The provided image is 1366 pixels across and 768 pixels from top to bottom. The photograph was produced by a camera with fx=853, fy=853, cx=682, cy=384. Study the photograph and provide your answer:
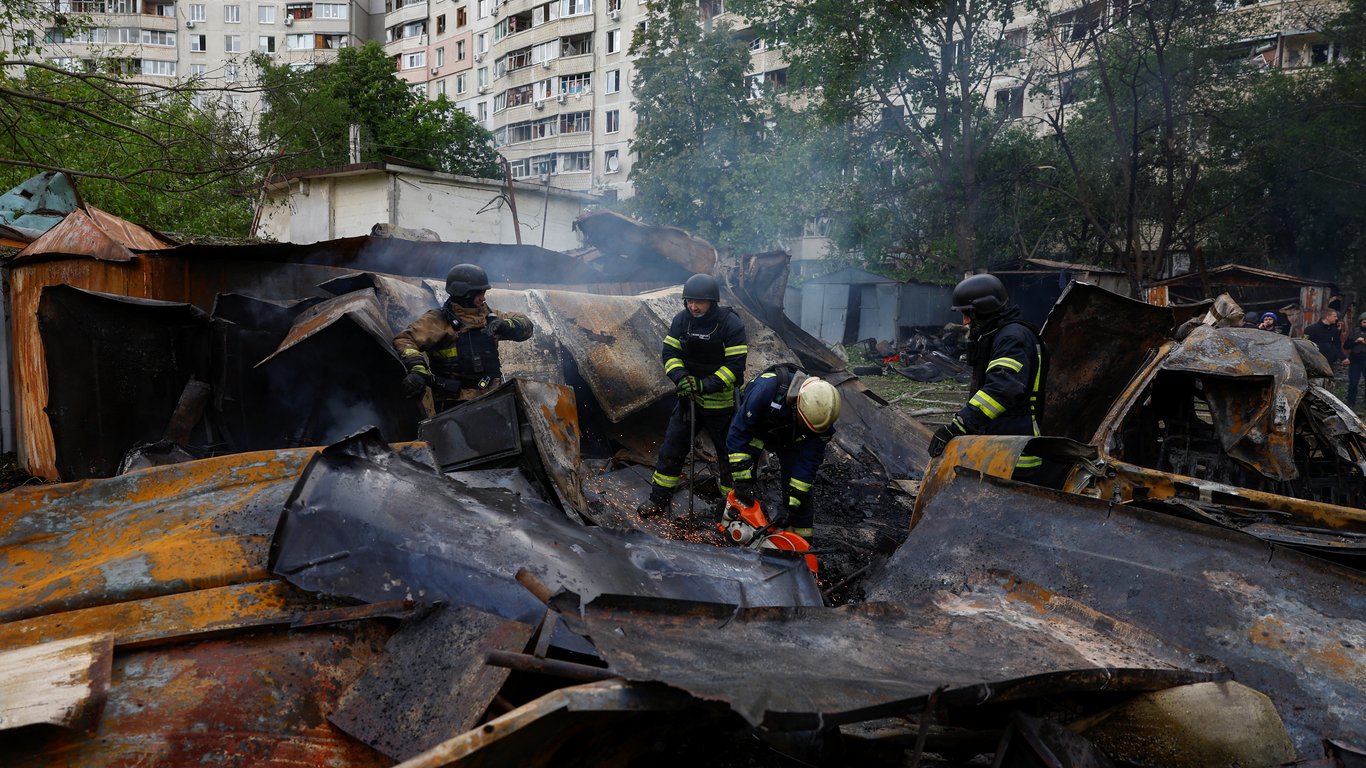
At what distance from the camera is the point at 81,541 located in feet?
8.82

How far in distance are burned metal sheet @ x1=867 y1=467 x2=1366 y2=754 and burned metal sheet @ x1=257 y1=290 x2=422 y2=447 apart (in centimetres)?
337

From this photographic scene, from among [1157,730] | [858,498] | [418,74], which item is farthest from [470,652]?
[418,74]

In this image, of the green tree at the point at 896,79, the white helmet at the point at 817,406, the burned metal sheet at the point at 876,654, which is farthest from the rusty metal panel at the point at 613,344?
the green tree at the point at 896,79

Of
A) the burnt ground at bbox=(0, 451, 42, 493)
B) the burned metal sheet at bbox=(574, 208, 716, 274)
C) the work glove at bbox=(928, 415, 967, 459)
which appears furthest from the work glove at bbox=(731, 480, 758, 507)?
the burnt ground at bbox=(0, 451, 42, 493)

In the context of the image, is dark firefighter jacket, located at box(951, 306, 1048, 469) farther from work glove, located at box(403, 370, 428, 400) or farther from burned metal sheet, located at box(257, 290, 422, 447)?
burned metal sheet, located at box(257, 290, 422, 447)

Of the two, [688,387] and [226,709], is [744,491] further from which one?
[226,709]

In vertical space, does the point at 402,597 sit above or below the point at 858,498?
above

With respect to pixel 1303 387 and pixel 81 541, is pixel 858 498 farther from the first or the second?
pixel 81 541

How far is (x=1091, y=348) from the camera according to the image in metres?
5.38

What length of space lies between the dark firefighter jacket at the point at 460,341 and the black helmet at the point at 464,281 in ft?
0.44

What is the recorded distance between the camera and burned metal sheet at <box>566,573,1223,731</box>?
175 cm

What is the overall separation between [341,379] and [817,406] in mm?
2935

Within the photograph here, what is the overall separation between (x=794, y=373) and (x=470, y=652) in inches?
126

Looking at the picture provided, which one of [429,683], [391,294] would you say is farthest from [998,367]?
[391,294]
